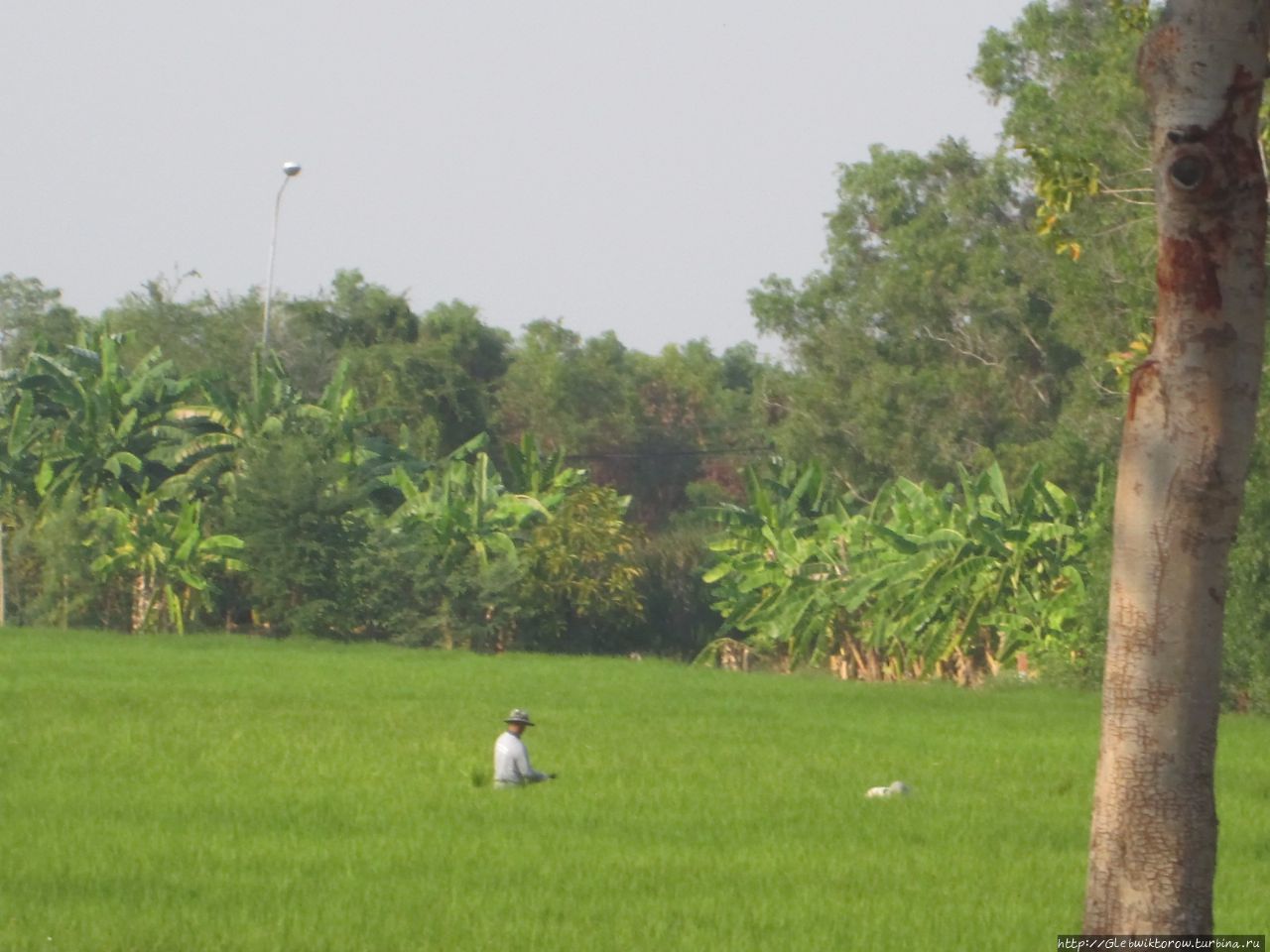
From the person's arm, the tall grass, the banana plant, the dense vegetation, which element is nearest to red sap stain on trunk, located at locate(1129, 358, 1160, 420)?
the tall grass

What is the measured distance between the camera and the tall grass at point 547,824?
9.07 meters

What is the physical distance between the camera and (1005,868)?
435 inches

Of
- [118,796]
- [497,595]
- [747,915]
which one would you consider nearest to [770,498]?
[497,595]

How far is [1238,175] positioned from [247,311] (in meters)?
51.7

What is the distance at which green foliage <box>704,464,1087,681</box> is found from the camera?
29.5 m

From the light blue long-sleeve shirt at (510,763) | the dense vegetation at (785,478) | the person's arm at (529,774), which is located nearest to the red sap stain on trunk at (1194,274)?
the light blue long-sleeve shirt at (510,763)

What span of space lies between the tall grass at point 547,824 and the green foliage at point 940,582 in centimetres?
604

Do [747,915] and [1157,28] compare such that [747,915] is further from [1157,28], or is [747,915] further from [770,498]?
[770,498]

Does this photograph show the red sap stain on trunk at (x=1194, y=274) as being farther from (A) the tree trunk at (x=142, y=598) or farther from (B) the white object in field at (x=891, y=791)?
(A) the tree trunk at (x=142, y=598)

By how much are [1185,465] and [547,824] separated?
6928mm

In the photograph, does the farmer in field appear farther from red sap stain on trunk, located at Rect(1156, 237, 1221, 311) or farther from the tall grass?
red sap stain on trunk, located at Rect(1156, 237, 1221, 311)

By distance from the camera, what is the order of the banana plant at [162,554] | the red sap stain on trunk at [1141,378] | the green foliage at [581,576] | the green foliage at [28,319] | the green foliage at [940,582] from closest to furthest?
the red sap stain on trunk at [1141,378], the green foliage at [940,582], the banana plant at [162,554], the green foliage at [581,576], the green foliage at [28,319]

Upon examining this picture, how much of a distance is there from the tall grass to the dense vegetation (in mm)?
6514

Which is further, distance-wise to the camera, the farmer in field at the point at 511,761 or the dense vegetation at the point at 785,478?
the dense vegetation at the point at 785,478
